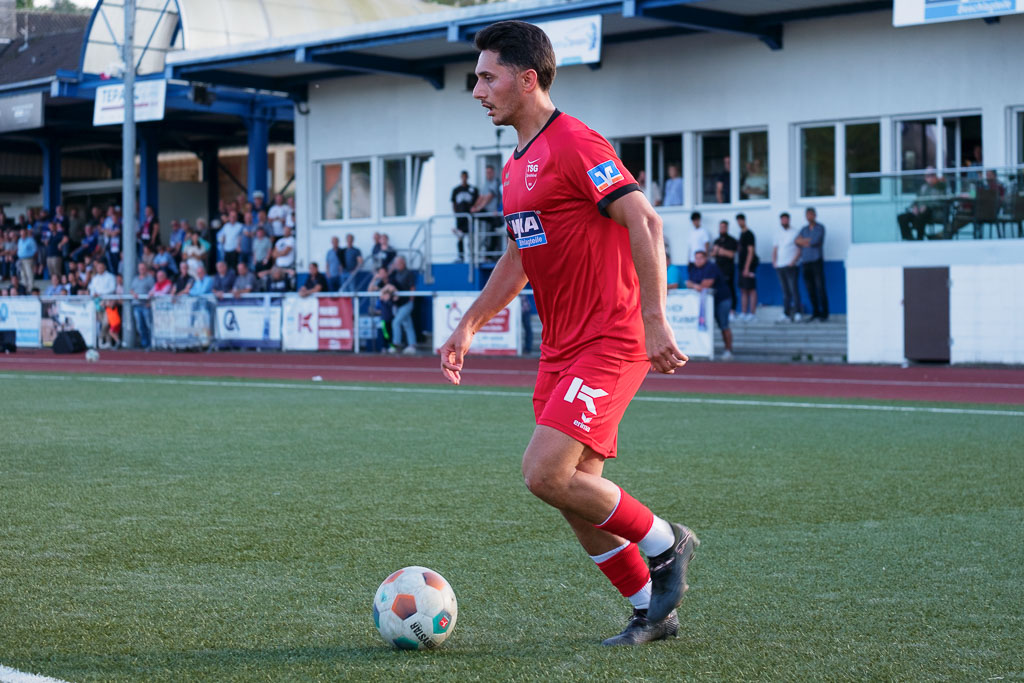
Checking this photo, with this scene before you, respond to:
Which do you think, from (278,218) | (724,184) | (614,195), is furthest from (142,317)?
(614,195)

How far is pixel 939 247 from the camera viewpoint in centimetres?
1919

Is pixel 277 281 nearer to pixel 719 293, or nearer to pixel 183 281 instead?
pixel 183 281

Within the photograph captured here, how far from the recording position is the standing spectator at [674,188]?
24.9 meters

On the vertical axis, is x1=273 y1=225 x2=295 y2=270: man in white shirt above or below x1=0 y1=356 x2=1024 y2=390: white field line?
above

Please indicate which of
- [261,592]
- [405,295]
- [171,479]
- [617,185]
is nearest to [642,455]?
[171,479]

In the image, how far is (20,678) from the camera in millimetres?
3986

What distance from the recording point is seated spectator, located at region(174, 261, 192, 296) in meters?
28.3

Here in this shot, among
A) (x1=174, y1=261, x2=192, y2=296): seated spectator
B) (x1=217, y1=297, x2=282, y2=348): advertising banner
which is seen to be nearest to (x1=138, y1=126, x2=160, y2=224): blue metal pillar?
(x1=174, y1=261, x2=192, y2=296): seated spectator

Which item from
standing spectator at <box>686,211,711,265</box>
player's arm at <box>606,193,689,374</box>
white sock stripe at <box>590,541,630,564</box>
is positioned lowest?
white sock stripe at <box>590,541,630,564</box>

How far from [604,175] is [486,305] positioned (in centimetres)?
87

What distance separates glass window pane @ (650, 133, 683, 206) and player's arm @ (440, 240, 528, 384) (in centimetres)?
2036

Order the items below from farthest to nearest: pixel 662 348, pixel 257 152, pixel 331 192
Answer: pixel 257 152, pixel 331 192, pixel 662 348

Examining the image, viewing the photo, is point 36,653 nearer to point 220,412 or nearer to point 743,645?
point 743,645

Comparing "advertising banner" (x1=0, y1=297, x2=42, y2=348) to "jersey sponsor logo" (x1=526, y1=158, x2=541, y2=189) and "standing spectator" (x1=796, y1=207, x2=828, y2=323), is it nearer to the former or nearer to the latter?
"standing spectator" (x1=796, y1=207, x2=828, y2=323)
